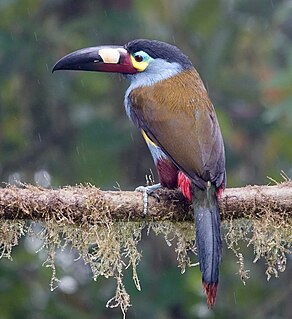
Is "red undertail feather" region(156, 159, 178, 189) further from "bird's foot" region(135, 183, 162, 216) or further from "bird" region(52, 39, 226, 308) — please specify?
"bird's foot" region(135, 183, 162, 216)

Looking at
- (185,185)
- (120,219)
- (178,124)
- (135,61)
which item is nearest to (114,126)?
(135,61)

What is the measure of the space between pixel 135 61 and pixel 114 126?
1451 millimetres

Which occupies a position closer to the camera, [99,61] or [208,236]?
[208,236]

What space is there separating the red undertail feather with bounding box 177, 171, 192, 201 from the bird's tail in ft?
0.14

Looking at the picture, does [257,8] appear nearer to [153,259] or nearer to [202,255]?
[153,259]

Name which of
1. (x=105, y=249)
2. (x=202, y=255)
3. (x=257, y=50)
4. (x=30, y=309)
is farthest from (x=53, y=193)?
(x=257, y=50)

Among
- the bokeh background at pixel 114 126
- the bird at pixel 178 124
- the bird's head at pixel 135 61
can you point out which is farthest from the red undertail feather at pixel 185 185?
the bokeh background at pixel 114 126

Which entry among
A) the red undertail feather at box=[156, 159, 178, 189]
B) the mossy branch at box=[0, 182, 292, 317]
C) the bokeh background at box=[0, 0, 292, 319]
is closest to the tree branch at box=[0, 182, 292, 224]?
the mossy branch at box=[0, 182, 292, 317]

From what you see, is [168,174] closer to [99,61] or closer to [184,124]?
[184,124]

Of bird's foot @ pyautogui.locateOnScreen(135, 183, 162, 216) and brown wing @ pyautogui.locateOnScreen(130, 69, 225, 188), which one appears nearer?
bird's foot @ pyautogui.locateOnScreen(135, 183, 162, 216)

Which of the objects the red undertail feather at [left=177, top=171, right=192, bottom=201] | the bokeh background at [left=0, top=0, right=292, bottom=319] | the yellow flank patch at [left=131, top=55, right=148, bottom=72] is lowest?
the bokeh background at [left=0, top=0, right=292, bottom=319]

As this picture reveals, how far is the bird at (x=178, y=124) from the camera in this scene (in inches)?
130

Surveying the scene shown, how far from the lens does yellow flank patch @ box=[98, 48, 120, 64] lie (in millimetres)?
4062

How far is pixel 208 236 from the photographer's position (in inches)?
129
